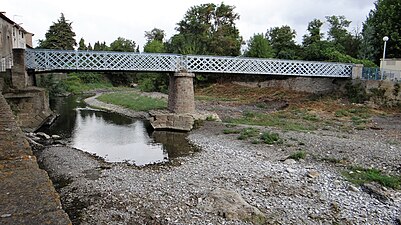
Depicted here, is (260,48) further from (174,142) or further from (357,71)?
(174,142)

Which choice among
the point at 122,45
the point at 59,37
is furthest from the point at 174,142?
the point at 122,45

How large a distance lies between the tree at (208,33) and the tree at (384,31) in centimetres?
1839

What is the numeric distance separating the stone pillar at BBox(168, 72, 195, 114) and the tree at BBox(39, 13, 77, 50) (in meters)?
41.6

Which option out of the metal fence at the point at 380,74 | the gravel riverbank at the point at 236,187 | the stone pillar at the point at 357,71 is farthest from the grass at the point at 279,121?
the metal fence at the point at 380,74

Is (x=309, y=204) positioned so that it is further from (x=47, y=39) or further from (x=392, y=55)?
(x=47, y=39)

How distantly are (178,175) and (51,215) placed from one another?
9.50m

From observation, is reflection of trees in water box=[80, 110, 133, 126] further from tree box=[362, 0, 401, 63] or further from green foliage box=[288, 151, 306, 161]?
tree box=[362, 0, 401, 63]

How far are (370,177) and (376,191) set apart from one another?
1178 millimetres

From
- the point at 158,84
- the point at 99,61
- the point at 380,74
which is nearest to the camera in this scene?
the point at 99,61

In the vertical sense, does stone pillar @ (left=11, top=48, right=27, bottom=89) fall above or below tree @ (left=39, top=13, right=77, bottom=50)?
below

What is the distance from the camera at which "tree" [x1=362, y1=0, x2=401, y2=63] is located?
33969mm

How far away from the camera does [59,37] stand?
191 feet

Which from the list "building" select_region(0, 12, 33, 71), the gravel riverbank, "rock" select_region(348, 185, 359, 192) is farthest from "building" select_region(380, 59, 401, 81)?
"building" select_region(0, 12, 33, 71)

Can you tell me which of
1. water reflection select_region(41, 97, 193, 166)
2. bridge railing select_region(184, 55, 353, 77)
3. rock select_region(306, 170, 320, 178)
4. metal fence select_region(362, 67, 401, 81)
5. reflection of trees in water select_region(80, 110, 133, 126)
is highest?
bridge railing select_region(184, 55, 353, 77)
